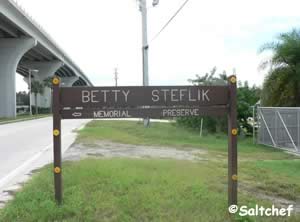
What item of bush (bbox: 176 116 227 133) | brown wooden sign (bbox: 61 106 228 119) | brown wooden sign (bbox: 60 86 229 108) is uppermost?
brown wooden sign (bbox: 60 86 229 108)

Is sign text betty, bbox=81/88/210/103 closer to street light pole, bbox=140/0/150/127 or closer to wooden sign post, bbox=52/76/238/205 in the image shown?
wooden sign post, bbox=52/76/238/205

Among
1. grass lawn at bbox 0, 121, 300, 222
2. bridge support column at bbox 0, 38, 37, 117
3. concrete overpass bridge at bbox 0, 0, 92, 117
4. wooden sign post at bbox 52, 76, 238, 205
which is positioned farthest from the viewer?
bridge support column at bbox 0, 38, 37, 117

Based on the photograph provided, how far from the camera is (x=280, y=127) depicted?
58.6 feet

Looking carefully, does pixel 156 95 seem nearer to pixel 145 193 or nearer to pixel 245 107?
pixel 145 193

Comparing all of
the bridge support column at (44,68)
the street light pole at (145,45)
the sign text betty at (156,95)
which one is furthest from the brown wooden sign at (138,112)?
the bridge support column at (44,68)

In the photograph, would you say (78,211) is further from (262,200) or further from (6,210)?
(262,200)

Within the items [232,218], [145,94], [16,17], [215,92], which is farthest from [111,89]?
[16,17]

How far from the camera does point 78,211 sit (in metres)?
5.46

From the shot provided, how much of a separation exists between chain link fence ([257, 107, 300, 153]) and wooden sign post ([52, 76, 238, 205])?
1078cm

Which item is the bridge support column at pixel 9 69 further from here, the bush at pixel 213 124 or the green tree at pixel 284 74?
the green tree at pixel 284 74

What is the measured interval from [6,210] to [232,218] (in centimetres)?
294

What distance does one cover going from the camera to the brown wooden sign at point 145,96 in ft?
19.6

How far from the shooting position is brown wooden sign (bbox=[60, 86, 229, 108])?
599 cm

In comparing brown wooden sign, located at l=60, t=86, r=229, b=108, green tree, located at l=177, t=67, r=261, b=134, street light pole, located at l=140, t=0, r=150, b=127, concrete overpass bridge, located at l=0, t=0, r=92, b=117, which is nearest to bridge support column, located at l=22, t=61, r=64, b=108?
concrete overpass bridge, located at l=0, t=0, r=92, b=117
